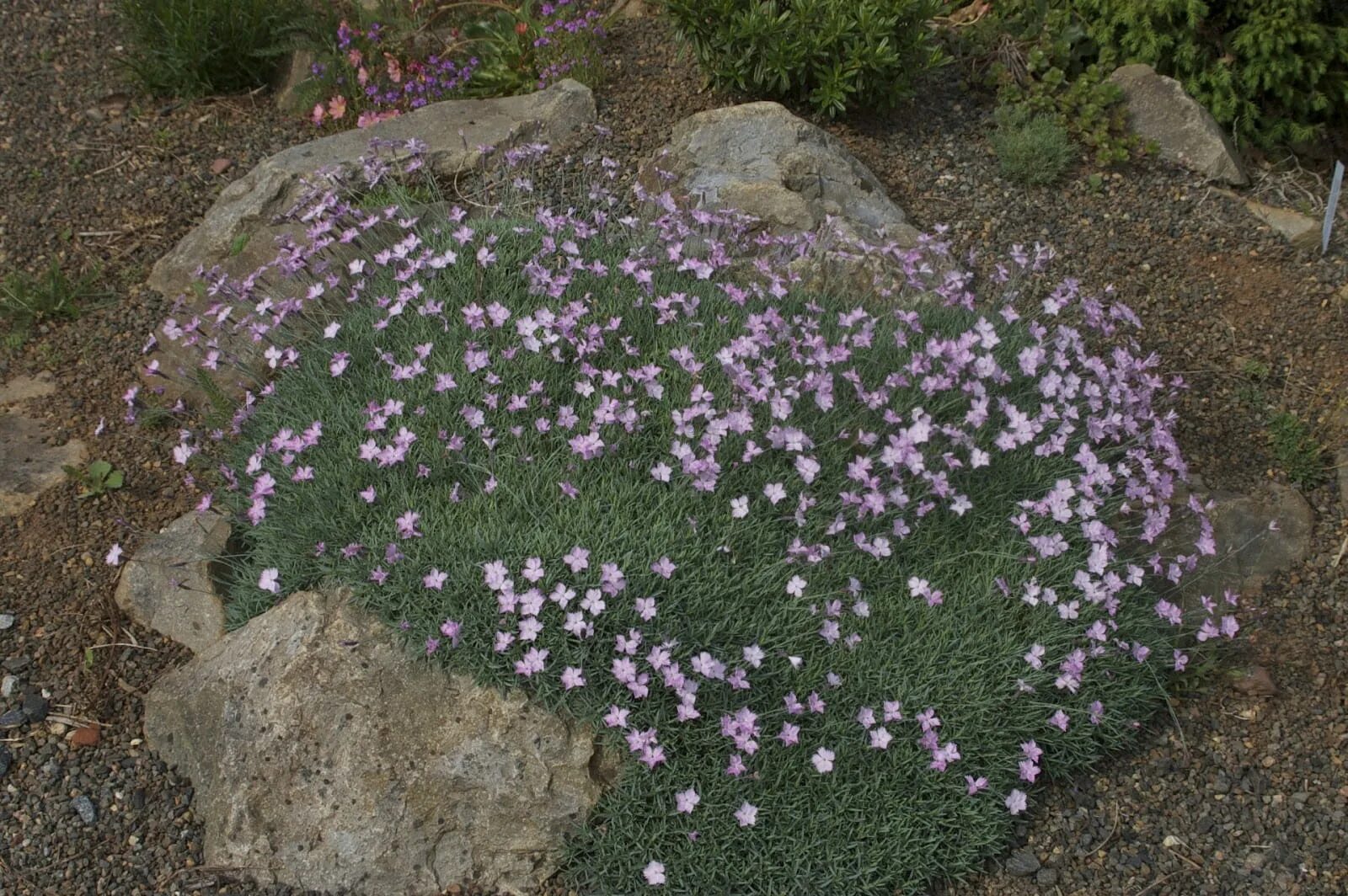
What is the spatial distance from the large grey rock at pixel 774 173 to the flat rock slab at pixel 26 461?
2.59m

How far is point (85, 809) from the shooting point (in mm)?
3301

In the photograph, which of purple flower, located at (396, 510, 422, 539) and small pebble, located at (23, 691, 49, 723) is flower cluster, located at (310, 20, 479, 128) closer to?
purple flower, located at (396, 510, 422, 539)

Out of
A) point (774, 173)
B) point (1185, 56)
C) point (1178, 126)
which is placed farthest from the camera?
point (1185, 56)

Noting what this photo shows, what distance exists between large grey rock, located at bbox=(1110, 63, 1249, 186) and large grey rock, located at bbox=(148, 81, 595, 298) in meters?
2.71

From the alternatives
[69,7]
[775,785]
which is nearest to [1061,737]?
[775,785]

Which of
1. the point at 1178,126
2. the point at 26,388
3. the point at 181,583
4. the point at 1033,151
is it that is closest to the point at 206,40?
the point at 26,388

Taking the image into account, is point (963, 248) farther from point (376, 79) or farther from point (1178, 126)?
point (376, 79)

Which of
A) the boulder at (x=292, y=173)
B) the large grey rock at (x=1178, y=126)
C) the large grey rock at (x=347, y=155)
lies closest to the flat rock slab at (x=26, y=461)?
the boulder at (x=292, y=173)

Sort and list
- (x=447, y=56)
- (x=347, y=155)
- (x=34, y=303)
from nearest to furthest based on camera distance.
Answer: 1. (x=34, y=303)
2. (x=347, y=155)
3. (x=447, y=56)

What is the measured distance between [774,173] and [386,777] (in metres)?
3.00

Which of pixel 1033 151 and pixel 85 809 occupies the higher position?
pixel 1033 151

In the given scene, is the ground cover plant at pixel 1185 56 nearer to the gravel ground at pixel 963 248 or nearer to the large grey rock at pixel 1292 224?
the gravel ground at pixel 963 248

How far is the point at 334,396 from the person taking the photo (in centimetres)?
373

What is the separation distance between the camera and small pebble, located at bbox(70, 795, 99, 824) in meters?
3.28
